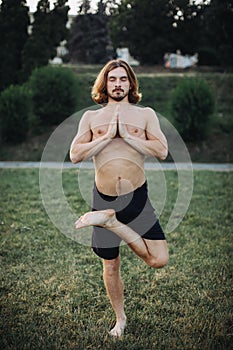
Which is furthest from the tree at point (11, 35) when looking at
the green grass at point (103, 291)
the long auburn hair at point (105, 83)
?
the long auburn hair at point (105, 83)

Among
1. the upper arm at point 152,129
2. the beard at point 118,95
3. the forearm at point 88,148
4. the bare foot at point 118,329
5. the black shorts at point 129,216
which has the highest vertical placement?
the beard at point 118,95

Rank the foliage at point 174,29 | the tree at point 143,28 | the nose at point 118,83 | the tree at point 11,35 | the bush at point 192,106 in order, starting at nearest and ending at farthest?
the nose at point 118,83 < the bush at point 192,106 < the tree at point 11,35 < the foliage at point 174,29 < the tree at point 143,28

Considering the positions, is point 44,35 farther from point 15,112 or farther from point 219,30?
point 219,30

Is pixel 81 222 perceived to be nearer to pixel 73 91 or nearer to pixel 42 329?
pixel 42 329

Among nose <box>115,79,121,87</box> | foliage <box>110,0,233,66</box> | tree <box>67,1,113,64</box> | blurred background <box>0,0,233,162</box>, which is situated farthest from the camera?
tree <box>67,1,113,64</box>

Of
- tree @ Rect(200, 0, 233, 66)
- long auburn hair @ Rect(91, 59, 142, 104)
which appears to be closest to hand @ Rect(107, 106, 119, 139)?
long auburn hair @ Rect(91, 59, 142, 104)

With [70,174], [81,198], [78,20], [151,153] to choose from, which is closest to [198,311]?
[151,153]

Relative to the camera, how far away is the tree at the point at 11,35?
14.2 meters

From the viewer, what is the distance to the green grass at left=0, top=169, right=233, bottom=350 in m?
2.88

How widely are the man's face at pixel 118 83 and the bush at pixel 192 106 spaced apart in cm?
936

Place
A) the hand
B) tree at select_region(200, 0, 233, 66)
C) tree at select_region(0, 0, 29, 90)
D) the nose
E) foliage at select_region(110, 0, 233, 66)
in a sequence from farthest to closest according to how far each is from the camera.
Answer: foliage at select_region(110, 0, 233, 66)
tree at select_region(200, 0, 233, 66)
tree at select_region(0, 0, 29, 90)
the nose
the hand

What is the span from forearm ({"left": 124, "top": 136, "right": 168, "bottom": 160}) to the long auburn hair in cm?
36

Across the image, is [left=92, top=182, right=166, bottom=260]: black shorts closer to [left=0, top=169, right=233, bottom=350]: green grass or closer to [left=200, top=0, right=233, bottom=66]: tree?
[left=0, top=169, right=233, bottom=350]: green grass

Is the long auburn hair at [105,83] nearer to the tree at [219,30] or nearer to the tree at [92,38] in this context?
the tree at [219,30]
